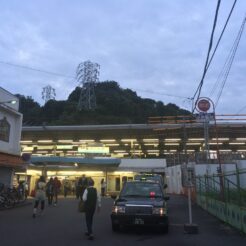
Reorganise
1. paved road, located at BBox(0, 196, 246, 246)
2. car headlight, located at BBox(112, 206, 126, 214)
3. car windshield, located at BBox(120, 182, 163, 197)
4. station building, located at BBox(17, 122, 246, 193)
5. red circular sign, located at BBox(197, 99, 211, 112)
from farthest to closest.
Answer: station building, located at BBox(17, 122, 246, 193), red circular sign, located at BBox(197, 99, 211, 112), car windshield, located at BBox(120, 182, 163, 197), car headlight, located at BBox(112, 206, 126, 214), paved road, located at BBox(0, 196, 246, 246)

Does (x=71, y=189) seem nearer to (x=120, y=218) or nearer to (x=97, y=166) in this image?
(x=97, y=166)

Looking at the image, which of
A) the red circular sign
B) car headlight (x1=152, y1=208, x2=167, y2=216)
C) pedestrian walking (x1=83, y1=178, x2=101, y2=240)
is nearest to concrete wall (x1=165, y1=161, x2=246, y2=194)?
the red circular sign

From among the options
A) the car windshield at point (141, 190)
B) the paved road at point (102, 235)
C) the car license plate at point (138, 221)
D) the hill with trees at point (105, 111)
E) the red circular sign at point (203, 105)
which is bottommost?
the paved road at point (102, 235)

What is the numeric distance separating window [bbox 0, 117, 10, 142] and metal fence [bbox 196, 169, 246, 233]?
46.5 ft

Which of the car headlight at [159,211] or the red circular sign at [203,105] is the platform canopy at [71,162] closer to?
the red circular sign at [203,105]

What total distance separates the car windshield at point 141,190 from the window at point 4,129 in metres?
15.5

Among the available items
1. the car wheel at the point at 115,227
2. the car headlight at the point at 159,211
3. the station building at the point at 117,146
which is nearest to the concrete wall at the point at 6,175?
the station building at the point at 117,146

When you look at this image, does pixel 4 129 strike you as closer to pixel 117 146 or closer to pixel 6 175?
pixel 6 175

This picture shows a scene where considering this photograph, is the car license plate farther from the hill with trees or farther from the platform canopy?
the hill with trees

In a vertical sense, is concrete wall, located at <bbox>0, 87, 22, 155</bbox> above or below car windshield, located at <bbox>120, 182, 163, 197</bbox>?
above

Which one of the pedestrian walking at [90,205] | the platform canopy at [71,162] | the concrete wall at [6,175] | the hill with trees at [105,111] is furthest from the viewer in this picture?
the hill with trees at [105,111]

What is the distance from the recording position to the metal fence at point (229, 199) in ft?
43.0

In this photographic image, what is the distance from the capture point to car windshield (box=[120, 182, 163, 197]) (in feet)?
47.2

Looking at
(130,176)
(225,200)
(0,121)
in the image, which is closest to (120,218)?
(225,200)
